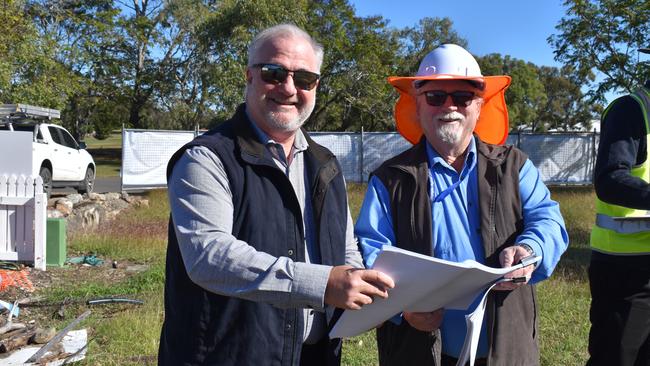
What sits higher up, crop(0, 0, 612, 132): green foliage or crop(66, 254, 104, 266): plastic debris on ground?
crop(0, 0, 612, 132): green foliage

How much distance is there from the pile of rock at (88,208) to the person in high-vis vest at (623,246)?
30.3ft

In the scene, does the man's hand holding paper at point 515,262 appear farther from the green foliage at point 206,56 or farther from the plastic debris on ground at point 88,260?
the green foliage at point 206,56

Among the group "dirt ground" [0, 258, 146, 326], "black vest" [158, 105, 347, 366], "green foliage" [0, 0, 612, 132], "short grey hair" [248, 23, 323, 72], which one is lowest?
"dirt ground" [0, 258, 146, 326]

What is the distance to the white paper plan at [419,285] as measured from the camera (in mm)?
1758

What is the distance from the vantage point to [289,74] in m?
2.13

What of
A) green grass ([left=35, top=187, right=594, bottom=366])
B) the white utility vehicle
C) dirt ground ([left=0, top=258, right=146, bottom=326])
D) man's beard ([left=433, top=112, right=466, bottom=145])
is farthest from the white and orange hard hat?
the white utility vehicle

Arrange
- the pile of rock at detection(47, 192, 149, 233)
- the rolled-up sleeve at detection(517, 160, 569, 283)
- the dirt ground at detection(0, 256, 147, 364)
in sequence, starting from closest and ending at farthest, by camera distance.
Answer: the rolled-up sleeve at detection(517, 160, 569, 283), the dirt ground at detection(0, 256, 147, 364), the pile of rock at detection(47, 192, 149, 233)

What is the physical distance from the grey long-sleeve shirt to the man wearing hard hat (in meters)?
0.69

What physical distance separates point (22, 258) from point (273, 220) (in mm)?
6907

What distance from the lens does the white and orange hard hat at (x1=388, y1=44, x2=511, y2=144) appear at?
97.7 inches

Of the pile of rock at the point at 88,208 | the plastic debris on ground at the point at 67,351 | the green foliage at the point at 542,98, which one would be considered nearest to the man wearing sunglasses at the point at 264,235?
the plastic debris on ground at the point at 67,351

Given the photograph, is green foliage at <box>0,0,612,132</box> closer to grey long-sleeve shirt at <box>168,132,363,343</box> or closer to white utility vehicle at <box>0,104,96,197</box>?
white utility vehicle at <box>0,104,96,197</box>

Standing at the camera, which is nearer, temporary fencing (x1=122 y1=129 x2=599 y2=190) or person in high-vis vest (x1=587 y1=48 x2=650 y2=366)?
person in high-vis vest (x1=587 y1=48 x2=650 y2=366)

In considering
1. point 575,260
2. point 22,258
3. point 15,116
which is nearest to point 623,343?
point 575,260
